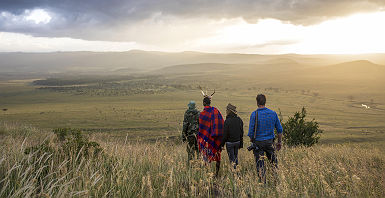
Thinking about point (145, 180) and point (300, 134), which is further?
point (300, 134)

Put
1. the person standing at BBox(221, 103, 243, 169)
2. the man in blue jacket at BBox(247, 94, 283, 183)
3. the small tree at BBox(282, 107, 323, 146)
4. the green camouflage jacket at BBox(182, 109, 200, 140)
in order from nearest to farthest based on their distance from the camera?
the man in blue jacket at BBox(247, 94, 283, 183) → the person standing at BBox(221, 103, 243, 169) → the green camouflage jacket at BBox(182, 109, 200, 140) → the small tree at BBox(282, 107, 323, 146)

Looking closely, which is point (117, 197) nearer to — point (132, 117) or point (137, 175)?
point (137, 175)

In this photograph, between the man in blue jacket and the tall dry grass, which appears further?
the man in blue jacket

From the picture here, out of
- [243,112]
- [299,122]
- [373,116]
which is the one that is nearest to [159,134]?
[299,122]

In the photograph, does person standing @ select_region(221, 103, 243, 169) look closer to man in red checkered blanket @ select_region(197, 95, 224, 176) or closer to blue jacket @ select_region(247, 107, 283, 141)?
man in red checkered blanket @ select_region(197, 95, 224, 176)

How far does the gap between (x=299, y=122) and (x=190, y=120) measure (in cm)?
1025

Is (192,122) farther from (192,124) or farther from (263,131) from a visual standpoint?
(263,131)

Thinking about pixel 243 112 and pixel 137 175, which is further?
pixel 243 112

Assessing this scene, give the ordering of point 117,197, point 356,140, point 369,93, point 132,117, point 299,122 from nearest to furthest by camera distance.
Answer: point 117,197
point 299,122
point 356,140
point 132,117
point 369,93

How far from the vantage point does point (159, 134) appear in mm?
26234

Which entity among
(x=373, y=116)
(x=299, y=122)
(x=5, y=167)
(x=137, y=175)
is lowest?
(x=373, y=116)

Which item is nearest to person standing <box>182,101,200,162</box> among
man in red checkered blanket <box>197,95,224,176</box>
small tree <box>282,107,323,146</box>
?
man in red checkered blanket <box>197,95,224,176</box>

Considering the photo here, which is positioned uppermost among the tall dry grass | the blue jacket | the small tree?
the blue jacket

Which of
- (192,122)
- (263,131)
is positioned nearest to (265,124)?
(263,131)
